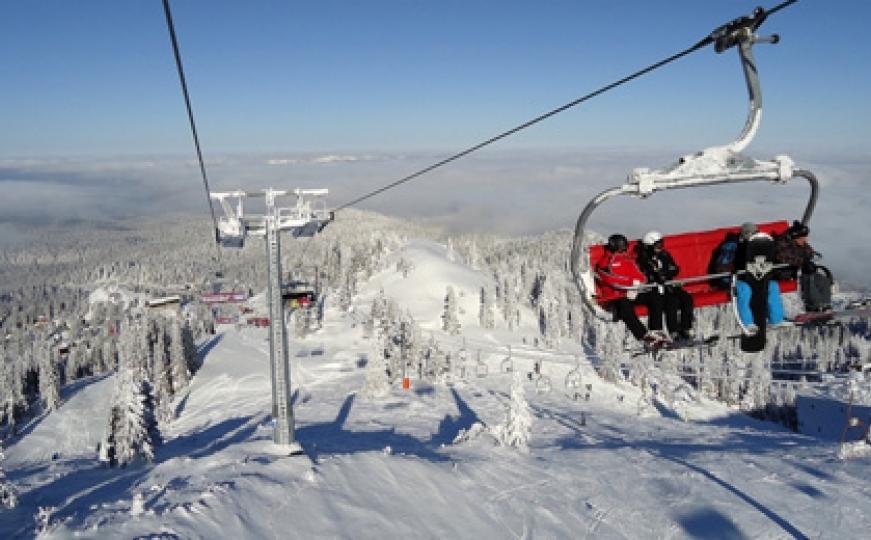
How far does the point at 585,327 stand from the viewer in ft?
338

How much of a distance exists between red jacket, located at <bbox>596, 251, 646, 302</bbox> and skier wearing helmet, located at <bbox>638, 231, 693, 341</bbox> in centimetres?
15

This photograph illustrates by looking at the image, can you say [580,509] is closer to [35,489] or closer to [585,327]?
[35,489]

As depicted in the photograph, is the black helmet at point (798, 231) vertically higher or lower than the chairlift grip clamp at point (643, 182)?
lower

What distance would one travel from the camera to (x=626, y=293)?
8.75 meters

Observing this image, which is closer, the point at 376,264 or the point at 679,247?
the point at 679,247

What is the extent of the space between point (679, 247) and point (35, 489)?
1013 inches

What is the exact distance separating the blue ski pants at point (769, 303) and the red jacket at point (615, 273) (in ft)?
4.51

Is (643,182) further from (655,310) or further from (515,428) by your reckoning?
(515,428)

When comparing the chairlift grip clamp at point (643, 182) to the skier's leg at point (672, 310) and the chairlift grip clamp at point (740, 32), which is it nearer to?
the chairlift grip clamp at point (740, 32)

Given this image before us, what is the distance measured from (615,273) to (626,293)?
384mm

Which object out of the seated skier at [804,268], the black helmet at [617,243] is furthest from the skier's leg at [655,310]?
the seated skier at [804,268]

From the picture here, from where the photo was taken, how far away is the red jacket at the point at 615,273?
28.2 feet

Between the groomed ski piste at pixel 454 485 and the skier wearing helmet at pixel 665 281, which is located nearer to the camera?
the skier wearing helmet at pixel 665 281

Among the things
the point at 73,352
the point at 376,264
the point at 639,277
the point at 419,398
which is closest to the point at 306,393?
the point at 419,398
